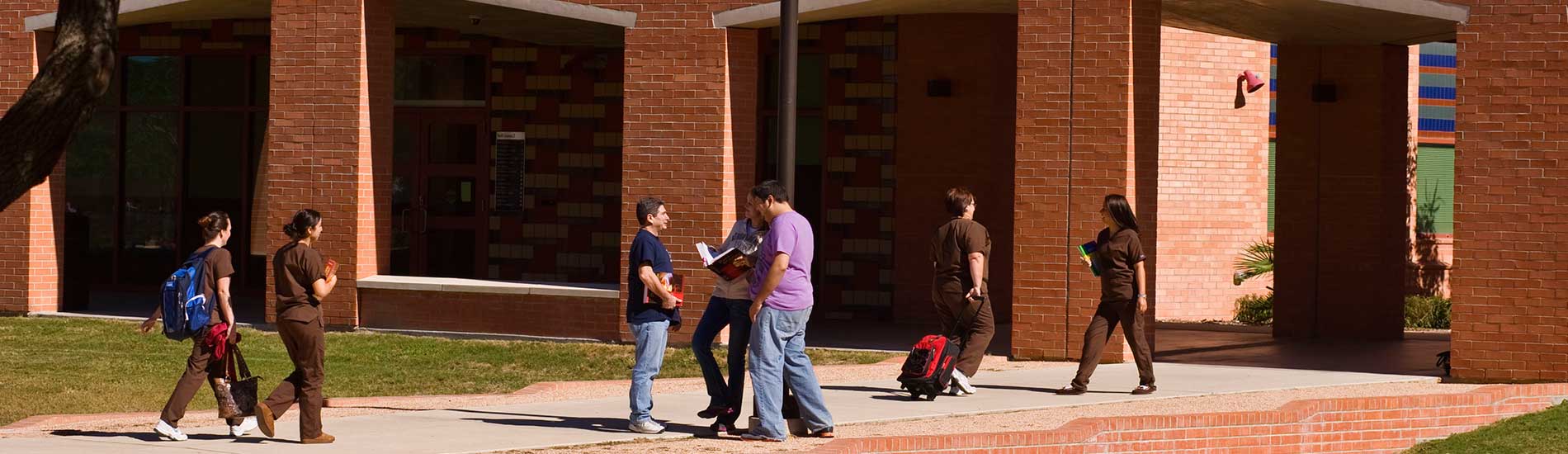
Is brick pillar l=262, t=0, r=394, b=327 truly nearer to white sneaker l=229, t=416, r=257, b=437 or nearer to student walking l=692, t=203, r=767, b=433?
white sneaker l=229, t=416, r=257, b=437

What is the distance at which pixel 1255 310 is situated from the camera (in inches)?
923

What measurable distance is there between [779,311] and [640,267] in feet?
3.01

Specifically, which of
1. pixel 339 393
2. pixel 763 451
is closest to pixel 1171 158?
pixel 339 393

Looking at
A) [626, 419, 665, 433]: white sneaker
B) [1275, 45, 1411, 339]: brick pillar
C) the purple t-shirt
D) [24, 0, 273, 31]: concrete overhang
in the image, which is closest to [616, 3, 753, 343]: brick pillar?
[24, 0, 273, 31]: concrete overhang

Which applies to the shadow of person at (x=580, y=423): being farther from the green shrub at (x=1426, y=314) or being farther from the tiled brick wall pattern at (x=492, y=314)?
the green shrub at (x=1426, y=314)

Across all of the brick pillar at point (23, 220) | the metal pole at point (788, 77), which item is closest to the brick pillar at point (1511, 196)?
the metal pole at point (788, 77)

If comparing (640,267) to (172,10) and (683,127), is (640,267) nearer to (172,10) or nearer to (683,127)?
(683,127)

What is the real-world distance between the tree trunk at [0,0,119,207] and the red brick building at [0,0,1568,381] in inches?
391

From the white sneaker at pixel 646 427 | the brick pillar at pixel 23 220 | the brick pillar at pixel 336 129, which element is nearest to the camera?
the white sneaker at pixel 646 427

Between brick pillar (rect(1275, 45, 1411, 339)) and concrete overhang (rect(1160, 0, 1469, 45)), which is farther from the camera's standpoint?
Result: brick pillar (rect(1275, 45, 1411, 339))

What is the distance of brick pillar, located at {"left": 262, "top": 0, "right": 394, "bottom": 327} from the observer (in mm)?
18406

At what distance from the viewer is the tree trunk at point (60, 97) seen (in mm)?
7242

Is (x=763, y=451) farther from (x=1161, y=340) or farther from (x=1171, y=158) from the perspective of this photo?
(x=1171, y=158)

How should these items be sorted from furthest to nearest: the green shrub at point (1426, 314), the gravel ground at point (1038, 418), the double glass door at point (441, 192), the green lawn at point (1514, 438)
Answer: the double glass door at point (441, 192), the green shrub at point (1426, 314), the green lawn at point (1514, 438), the gravel ground at point (1038, 418)
